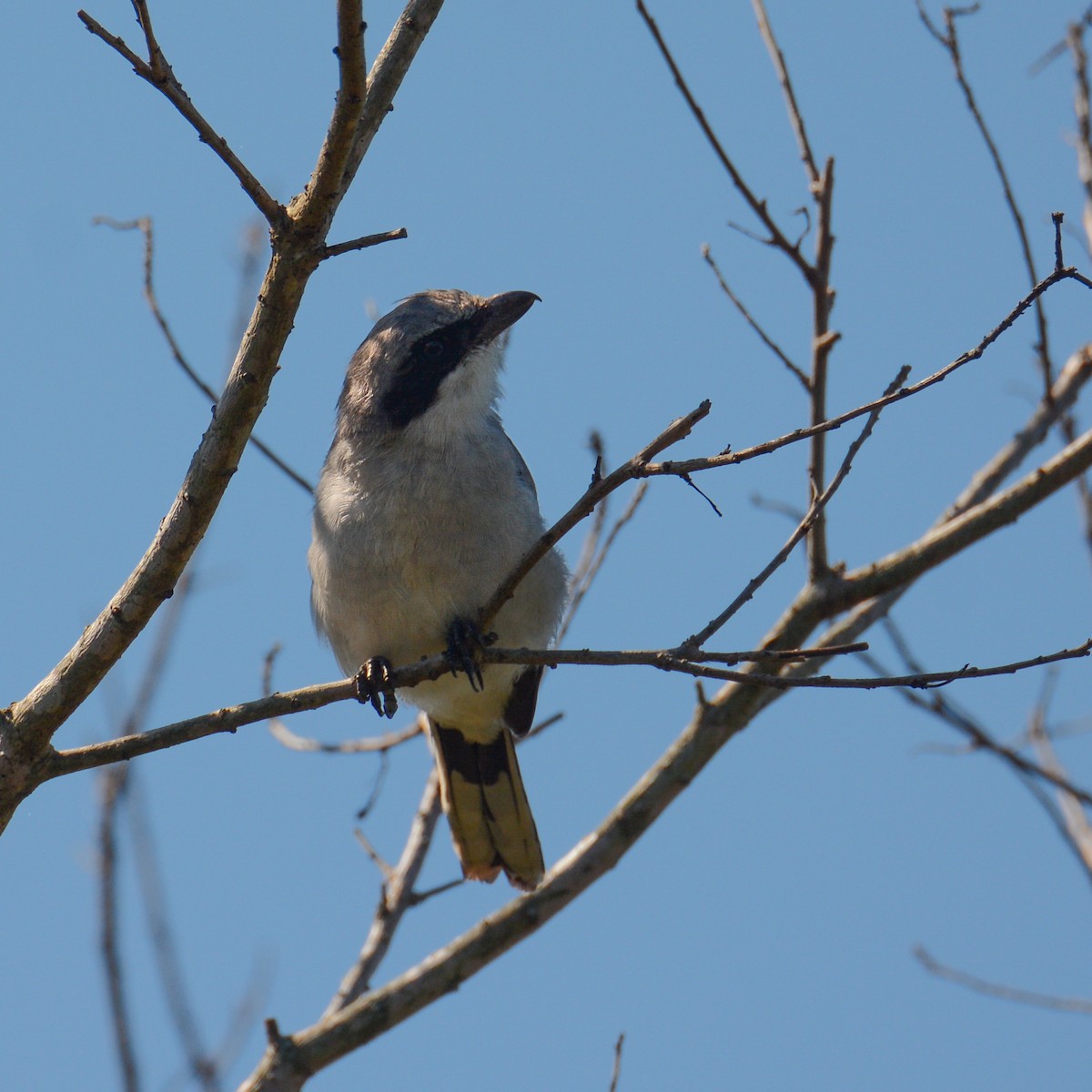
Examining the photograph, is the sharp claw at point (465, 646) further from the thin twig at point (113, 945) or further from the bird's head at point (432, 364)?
the thin twig at point (113, 945)

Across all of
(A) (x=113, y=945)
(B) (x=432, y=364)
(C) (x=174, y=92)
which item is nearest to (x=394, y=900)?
(A) (x=113, y=945)

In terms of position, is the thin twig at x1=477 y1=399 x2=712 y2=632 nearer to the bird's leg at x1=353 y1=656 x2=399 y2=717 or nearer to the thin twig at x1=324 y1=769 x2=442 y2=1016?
the bird's leg at x1=353 y1=656 x2=399 y2=717

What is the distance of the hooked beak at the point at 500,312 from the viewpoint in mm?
6172

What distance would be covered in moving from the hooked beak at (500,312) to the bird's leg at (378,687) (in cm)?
178

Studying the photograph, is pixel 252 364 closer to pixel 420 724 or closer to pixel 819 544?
pixel 819 544

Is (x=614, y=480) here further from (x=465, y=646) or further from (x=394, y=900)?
(x=394, y=900)

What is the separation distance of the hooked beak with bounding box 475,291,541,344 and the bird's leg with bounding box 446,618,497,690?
64.6 inches

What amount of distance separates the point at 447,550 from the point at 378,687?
24.4 inches

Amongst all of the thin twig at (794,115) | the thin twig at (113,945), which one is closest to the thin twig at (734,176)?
the thin twig at (794,115)

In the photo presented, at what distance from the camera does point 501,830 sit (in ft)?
20.5

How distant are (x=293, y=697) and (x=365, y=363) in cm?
256

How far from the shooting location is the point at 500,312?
6227 mm

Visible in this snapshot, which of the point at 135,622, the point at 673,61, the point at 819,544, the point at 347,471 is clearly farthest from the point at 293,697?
the point at 673,61

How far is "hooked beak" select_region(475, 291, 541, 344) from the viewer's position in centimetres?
Answer: 617
